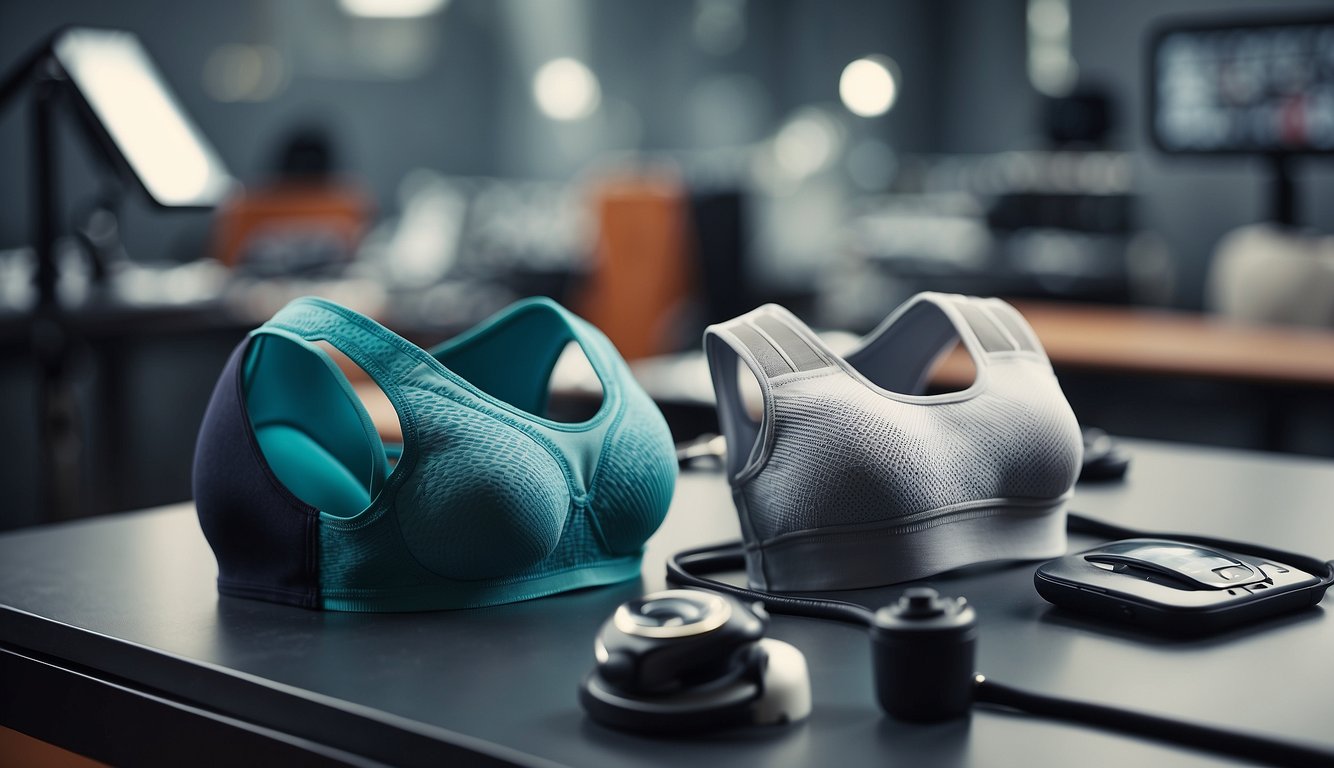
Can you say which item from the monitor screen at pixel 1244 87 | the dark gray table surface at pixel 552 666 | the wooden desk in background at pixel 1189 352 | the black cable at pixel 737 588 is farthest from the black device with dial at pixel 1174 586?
the monitor screen at pixel 1244 87

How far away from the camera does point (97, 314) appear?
2.37 meters

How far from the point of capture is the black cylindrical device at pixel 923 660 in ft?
1.83

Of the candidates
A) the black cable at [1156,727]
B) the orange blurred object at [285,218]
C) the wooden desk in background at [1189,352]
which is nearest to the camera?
the black cable at [1156,727]

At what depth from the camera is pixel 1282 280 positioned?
2.69m

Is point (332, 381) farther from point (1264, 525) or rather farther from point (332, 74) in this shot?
point (332, 74)

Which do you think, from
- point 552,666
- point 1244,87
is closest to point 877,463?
point 552,666

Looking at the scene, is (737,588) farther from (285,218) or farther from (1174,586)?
(285,218)

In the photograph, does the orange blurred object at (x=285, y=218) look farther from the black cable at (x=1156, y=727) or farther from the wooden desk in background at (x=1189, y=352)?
the black cable at (x=1156, y=727)

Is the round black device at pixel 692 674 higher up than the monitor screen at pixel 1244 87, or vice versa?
the monitor screen at pixel 1244 87

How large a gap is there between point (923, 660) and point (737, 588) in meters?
0.20

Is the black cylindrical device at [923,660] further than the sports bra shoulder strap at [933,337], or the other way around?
the sports bra shoulder strap at [933,337]

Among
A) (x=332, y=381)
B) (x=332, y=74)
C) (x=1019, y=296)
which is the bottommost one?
(x=1019, y=296)

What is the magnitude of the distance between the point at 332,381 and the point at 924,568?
399mm

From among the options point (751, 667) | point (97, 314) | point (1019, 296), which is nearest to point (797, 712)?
point (751, 667)
